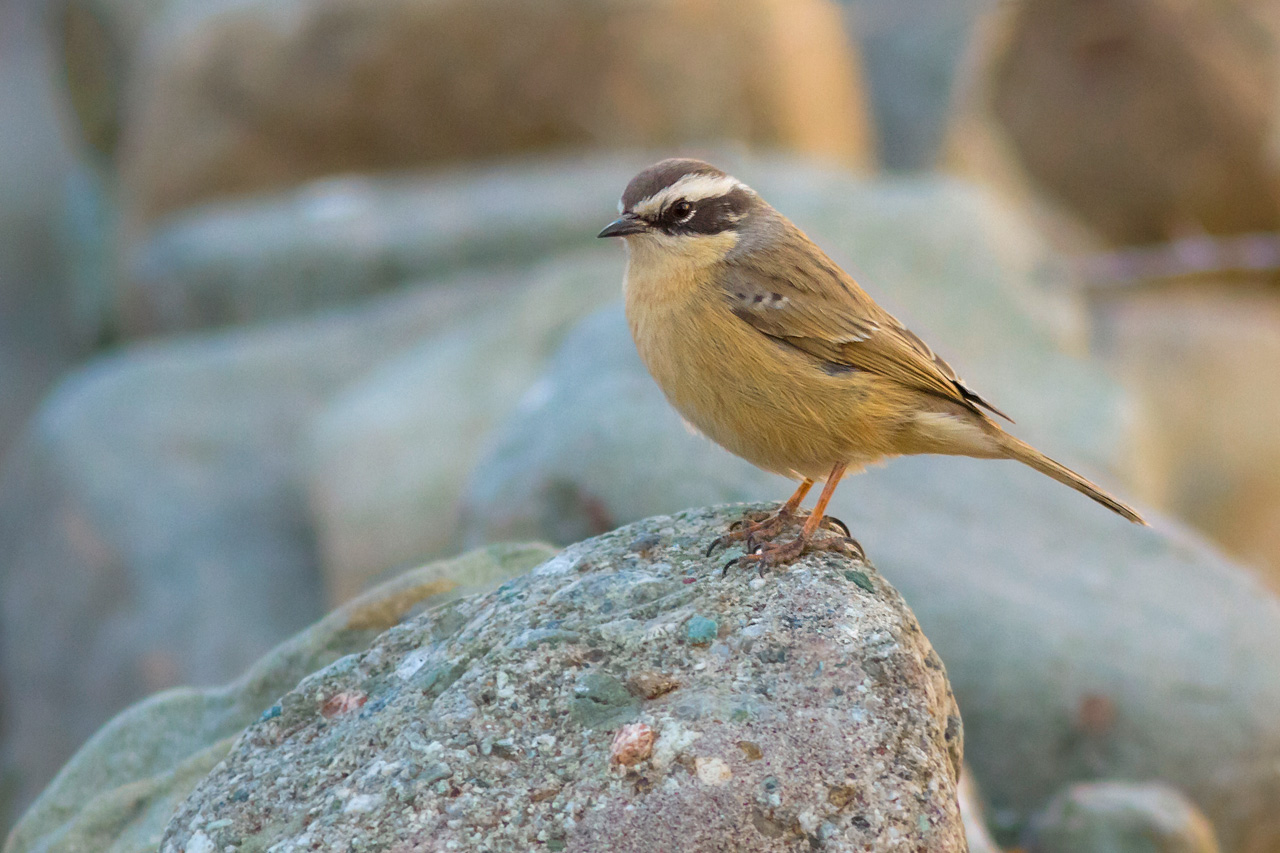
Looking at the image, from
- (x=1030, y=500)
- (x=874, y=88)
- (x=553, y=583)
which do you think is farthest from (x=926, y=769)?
(x=874, y=88)

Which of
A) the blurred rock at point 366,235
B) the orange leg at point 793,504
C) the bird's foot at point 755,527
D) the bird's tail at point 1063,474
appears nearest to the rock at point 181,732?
the bird's foot at point 755,527

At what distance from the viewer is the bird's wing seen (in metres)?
4.42

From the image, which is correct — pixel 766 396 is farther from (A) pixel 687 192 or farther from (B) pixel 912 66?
(B) pixel 912 66

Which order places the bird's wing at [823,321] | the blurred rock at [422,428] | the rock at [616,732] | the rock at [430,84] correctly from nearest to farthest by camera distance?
the rock at [616,732] < the bird's wing at [823,321] < the blurred rock at [422,428] < the rock at [430,84]

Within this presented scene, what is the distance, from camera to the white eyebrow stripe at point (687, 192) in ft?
15.3

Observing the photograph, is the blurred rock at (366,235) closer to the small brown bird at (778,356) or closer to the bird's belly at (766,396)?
the small brown bird at (778,356)

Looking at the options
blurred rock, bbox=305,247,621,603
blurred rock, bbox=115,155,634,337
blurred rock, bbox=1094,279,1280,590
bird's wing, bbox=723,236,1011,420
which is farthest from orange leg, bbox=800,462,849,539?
blurred rock, bbox=115,155,634,337

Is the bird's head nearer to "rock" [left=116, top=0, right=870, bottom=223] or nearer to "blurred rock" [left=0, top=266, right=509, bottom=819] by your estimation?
"blurred rock" [left=0, top=266, right=509, bottom=819]

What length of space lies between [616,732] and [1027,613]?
329cm

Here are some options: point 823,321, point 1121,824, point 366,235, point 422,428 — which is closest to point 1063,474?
point 823,321

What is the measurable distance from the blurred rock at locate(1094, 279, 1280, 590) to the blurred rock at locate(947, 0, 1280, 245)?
4.82 feet

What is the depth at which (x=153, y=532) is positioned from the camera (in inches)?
356

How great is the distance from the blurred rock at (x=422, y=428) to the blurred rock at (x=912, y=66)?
840 cm

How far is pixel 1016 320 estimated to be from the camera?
9.40 m
